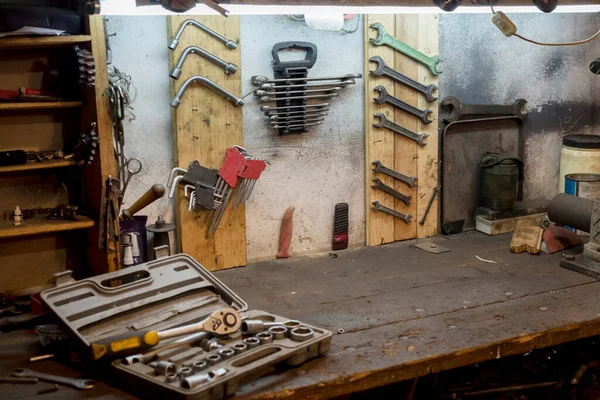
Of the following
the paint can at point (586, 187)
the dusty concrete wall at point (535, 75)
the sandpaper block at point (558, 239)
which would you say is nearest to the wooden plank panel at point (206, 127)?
the dusty concrete wall at point (535, 75)

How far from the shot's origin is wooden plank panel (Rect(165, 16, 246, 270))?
254cm

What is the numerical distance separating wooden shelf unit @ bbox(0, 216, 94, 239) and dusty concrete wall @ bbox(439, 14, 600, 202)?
157 centimetres

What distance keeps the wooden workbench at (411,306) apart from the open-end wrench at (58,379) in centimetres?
3

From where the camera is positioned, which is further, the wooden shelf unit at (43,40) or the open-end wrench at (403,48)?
the open-end wrench at (403,48)

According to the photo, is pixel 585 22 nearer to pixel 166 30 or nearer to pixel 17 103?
pixel 166 30

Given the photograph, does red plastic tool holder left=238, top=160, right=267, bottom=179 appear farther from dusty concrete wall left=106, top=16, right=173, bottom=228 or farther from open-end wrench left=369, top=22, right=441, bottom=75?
open-end wrench left=369, top=22, right=441, bottom=75

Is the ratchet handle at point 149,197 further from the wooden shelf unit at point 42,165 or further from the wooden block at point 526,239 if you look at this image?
the wooden block at point 526,239

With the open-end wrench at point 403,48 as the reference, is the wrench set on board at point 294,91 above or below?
below

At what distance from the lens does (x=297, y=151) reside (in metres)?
2.82

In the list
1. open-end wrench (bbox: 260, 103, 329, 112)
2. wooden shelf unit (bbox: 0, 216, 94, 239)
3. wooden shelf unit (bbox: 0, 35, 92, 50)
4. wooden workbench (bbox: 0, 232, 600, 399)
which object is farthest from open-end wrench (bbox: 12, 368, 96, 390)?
open-end wrench (bbox: 260, 103, 329, 112)

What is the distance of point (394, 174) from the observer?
9.82ft

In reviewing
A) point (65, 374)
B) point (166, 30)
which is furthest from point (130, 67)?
point (65, 374)

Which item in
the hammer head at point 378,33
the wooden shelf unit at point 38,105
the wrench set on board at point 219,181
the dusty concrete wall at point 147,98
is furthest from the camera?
the hammer head at point 378,33

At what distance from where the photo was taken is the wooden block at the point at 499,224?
3145 mm
